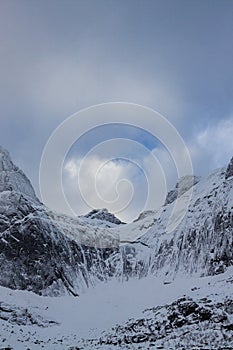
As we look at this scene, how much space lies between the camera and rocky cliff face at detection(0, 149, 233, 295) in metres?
83.2

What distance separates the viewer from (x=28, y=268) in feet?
283

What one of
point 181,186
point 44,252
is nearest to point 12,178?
point 44,252

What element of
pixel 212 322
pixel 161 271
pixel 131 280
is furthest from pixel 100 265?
pixel 212 322

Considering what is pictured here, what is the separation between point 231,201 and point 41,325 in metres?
53.3

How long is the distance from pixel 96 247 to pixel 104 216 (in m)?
69.8

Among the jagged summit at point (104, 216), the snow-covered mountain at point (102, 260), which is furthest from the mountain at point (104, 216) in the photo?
the snow-covered mountain at point (102, 260)

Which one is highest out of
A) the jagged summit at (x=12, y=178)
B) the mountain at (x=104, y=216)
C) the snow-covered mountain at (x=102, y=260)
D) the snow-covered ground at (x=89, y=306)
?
the mountain at (x=104, y=216)

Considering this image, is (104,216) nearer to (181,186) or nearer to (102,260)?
(181,186)

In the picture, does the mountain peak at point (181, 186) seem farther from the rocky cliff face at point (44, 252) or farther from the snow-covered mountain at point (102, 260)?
the rocky cliff face at point (44, 252)

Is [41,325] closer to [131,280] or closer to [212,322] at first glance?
[212,322]

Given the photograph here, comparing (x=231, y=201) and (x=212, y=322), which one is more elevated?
(x=231, y=201)

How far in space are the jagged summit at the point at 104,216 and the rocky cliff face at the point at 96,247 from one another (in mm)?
58185

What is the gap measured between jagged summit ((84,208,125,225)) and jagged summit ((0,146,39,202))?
46511 millimetres

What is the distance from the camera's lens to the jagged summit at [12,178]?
11944 cm
